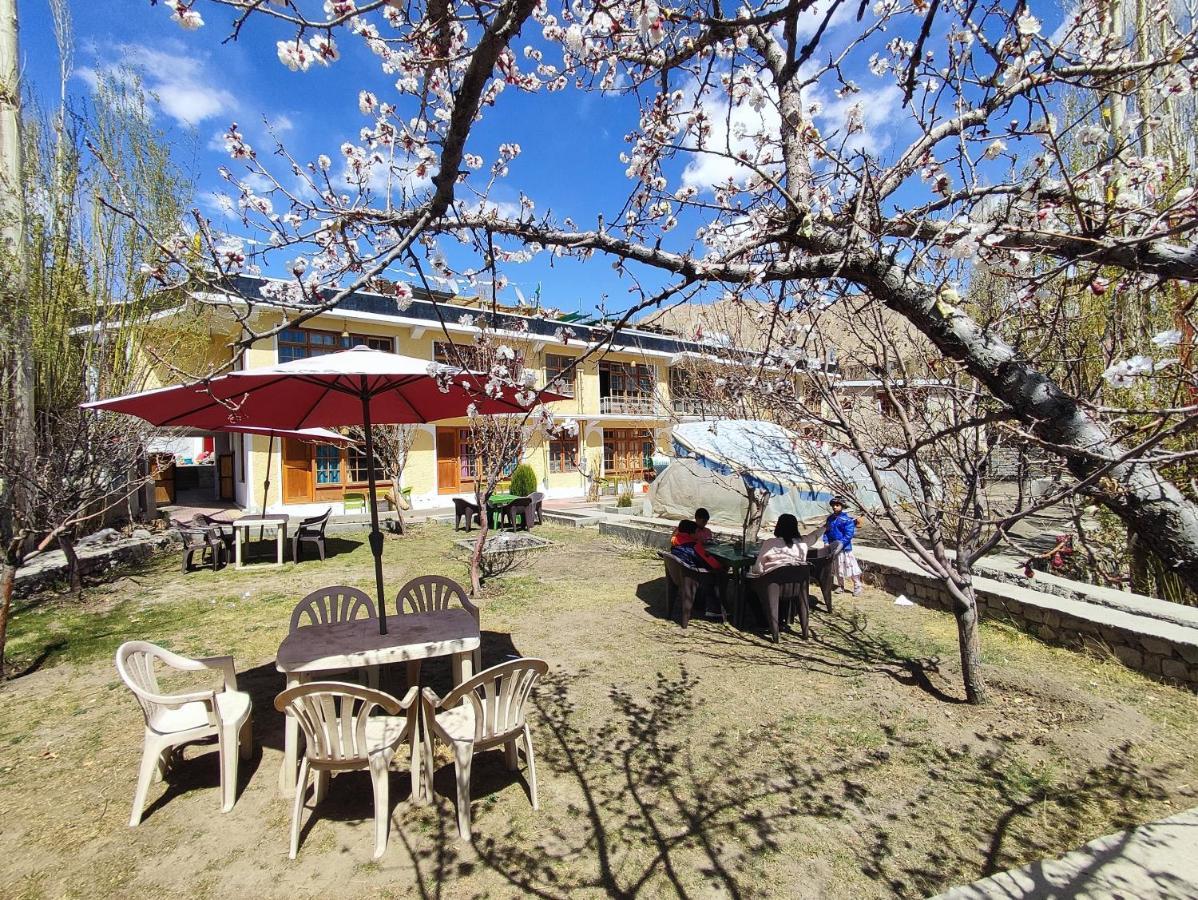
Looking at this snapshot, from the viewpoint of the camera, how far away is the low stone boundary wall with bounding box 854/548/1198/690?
15.0 feet

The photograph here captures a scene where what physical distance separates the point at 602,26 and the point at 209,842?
4.54m

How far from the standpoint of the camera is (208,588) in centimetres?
845

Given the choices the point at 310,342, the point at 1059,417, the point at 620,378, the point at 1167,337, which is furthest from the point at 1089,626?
the point at 620,378

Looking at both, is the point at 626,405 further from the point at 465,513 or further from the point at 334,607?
the point at 334,607

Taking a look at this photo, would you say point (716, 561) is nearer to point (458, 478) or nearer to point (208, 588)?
point (208, 588)

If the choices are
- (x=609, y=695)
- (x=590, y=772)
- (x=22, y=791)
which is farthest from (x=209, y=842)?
(x=609, y=695)

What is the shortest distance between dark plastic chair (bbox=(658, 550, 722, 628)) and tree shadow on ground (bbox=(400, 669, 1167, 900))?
224 cm

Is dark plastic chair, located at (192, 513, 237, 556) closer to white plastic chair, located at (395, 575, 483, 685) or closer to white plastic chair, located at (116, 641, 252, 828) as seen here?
white plastic chair, located at (395, 575, 483, 685)

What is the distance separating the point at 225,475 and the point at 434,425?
7.54m

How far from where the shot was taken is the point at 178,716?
11.2 ft

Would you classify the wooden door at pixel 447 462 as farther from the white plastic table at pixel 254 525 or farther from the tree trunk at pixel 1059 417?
the tree trunk at pixel 1059 417

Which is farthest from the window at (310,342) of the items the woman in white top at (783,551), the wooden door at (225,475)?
the woman in white top at (783,551)

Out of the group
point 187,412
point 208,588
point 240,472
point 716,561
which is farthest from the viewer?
point 240,472

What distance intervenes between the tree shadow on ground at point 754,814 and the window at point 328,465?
49.3ft
